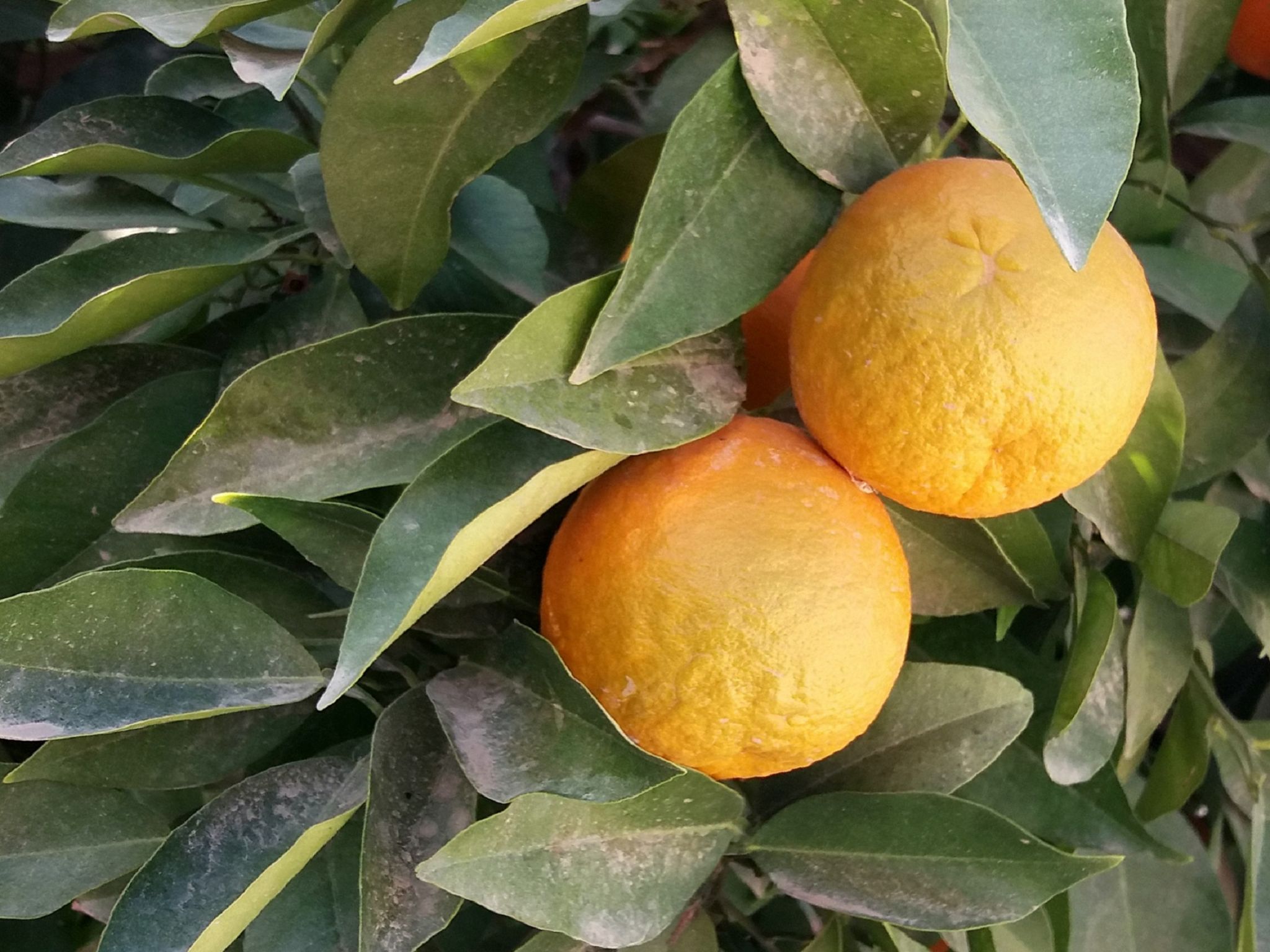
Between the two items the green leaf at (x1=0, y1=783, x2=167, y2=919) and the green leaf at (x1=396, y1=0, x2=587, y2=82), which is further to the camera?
the green leaf at (x1=0, y1=783, x2=167, y2=919)

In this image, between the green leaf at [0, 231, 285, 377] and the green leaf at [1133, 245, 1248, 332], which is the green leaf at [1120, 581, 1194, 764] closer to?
the green leaf at [1133, 245, 1248, 332]

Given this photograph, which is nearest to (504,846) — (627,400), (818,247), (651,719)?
(651,719)

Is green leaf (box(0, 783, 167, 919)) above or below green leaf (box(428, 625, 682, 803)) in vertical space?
below

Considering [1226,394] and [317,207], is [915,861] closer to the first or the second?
[1226,394]

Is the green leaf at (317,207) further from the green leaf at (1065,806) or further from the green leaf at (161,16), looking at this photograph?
the green leaf at (1065,806)

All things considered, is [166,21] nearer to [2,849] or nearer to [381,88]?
[381,88]

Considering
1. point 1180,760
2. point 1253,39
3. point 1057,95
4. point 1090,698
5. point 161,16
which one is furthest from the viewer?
point 1253,39

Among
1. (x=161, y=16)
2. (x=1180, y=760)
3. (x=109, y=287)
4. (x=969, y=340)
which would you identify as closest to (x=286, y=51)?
(x=161, y=16)

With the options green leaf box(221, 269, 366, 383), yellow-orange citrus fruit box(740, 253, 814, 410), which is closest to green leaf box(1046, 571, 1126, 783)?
yellow-orange citrus fruit box(740, 253, 814, 410)
